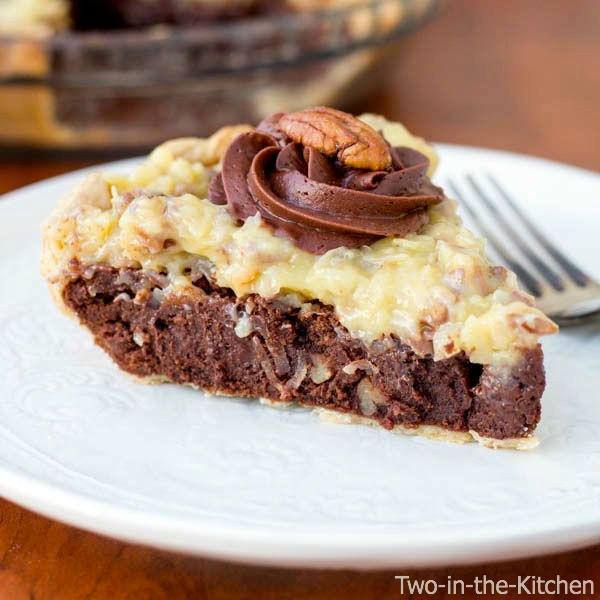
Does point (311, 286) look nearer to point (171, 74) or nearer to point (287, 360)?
point (287, 360)

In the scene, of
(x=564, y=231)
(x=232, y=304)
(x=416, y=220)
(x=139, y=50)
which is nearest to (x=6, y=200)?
(x=139, y=50)

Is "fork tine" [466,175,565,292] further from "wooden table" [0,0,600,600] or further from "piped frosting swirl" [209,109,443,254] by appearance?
"wooden table" [0,0,600,600]

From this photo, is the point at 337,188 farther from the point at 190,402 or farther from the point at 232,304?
the point at 190,402

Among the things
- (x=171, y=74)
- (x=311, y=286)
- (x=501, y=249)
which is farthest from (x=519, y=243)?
(x=171, y=74)

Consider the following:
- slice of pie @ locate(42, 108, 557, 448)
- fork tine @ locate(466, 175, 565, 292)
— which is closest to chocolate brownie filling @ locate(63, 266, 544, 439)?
slice of pie @ locate(42, 108, 557, 448)

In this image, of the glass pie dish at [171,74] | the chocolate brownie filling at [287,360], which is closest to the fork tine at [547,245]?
the chocolate brownie filling at [287,360]
